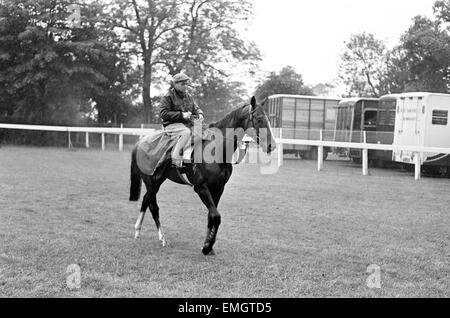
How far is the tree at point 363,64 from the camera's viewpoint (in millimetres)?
51375

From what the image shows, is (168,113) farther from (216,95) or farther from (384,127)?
(216,95)

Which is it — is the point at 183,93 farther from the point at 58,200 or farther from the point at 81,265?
the point at 58,200

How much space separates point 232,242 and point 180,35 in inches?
1233

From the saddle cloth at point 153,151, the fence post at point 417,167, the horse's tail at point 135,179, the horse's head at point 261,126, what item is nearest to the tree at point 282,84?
the fence post at point 417,167

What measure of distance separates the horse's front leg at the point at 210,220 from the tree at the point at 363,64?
45151 millimetres

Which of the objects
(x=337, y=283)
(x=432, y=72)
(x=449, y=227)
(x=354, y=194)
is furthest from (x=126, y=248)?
(x=432, y=72)

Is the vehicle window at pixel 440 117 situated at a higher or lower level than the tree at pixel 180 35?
lower

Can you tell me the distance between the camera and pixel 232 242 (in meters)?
8.21

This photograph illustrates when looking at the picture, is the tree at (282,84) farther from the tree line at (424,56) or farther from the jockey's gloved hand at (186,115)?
the jockey's gloved hand at (186,115)

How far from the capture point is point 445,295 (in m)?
5.70

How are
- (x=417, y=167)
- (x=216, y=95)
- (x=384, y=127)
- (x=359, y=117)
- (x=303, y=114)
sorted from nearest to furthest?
1. (x=417, y=167)
2. (x=384, y=127)
3. (x=359, y=117)
4. (x=303, y=114)
5. (x=216, y=95)

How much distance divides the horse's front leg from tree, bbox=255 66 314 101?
34.4 m

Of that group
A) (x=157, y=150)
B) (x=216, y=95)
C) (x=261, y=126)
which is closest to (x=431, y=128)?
(x=157, y=150)

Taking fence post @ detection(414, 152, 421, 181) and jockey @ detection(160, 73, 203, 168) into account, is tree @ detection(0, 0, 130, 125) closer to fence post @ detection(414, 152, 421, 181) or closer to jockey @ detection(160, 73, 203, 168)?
fence post @ detection(414, 152, 421, 181)
